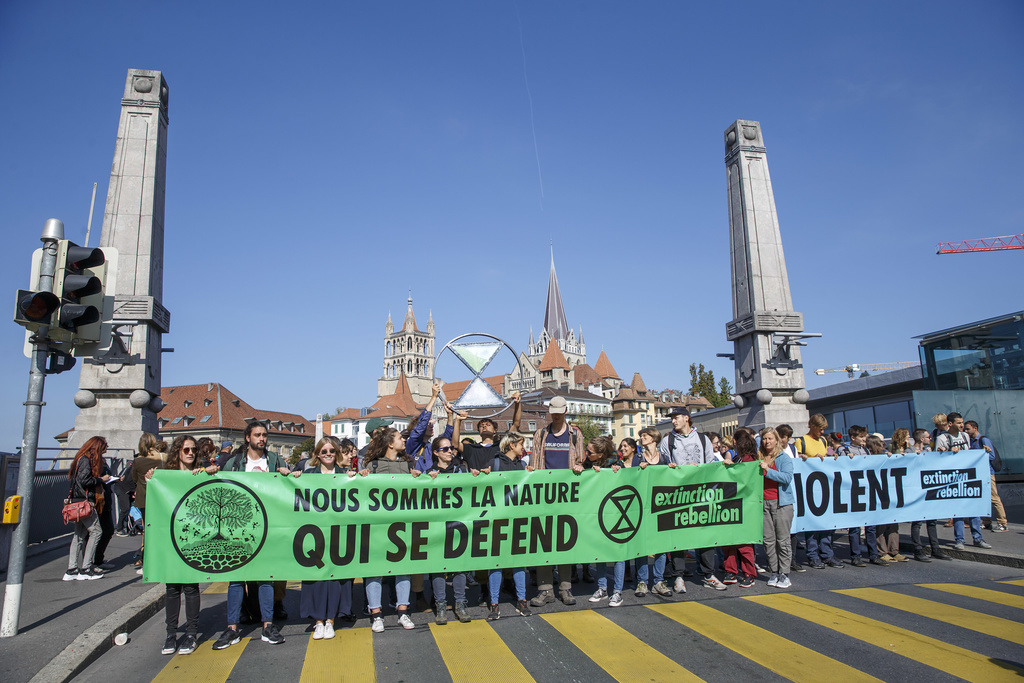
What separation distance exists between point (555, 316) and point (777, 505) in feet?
562

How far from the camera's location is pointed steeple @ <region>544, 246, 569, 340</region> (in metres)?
176

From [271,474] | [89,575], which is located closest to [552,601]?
[271,474]

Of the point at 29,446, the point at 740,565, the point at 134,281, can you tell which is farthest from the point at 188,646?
the point at 134,281

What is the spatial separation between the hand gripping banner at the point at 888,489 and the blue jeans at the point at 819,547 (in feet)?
0.97

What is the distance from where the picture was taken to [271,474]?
6383mm

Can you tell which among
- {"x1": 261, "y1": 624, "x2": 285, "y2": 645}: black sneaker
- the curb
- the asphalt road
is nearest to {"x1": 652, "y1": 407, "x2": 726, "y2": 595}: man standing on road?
the asphalt road

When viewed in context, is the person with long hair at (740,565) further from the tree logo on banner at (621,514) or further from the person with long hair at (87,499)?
the person with long hair at (87,499)

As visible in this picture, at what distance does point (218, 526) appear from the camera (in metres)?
6.24

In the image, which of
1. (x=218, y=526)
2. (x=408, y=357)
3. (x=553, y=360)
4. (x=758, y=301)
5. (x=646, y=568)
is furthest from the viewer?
(x=408, y=357)

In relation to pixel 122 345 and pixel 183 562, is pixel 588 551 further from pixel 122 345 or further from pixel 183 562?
pixel 122 345

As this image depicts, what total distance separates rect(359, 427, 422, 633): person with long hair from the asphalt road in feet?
0.47

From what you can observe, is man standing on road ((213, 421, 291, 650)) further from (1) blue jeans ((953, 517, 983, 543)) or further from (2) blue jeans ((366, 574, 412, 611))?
(1) blue jeans ((953, 517, 983, 543))

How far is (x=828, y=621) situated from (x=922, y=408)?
42.4 feet

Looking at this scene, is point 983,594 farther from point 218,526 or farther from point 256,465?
point 218,526
